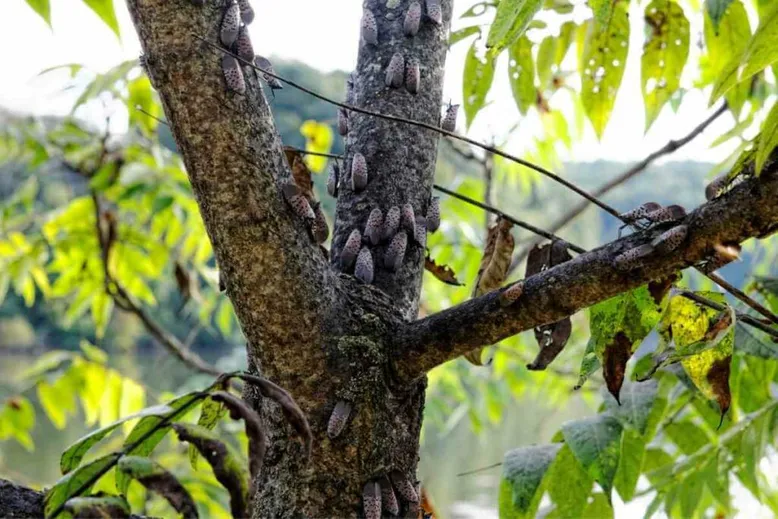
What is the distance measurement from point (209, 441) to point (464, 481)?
14.6 metres

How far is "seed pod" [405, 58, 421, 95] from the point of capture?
1051mm

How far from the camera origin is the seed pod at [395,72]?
1.04 m

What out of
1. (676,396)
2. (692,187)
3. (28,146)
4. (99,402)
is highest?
(692,187)

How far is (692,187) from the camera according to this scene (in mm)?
17078

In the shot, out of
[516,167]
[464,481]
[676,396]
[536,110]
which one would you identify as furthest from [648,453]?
[464,481]

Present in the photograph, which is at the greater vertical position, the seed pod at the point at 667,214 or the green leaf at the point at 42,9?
the green leaf at the point at 42,9

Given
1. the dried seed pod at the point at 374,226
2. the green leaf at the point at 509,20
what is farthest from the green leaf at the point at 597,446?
the green leaf at the point at 509,20

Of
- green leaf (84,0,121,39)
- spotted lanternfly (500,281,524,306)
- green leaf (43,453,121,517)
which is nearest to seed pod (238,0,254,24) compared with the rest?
green leaf (84,0,121,39)

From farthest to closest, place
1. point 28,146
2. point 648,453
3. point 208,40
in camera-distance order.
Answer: point 28,146, point 648,453, point 208,40

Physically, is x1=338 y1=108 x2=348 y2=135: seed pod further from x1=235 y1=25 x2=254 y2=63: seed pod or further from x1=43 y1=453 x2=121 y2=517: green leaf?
x1=43 y1=453 x2=121 y2=517: green leaf

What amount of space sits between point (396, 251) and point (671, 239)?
37 centimetres

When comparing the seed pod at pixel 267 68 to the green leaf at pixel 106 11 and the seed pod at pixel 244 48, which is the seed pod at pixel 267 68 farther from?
the green leaf at pixel 106 11

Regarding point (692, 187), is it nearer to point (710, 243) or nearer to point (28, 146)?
point (28, 146)

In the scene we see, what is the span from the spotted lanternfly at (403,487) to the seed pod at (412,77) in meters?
0.50
